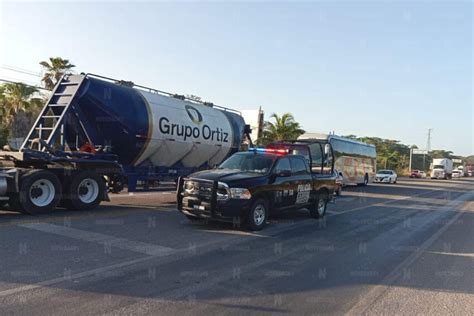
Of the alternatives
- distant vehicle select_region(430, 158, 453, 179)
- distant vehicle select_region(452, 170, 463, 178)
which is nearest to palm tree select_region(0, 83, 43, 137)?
distant vehicle select_region(430, 158, 453, 179)

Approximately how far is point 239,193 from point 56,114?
6357 millimetres

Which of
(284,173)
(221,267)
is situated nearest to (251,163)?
(284,173)

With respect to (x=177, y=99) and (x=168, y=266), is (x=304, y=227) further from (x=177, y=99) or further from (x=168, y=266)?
(x=177, y=99)

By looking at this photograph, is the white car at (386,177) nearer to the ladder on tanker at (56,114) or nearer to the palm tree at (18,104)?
the palm tree at (18,104)

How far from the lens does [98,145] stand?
44.5ft

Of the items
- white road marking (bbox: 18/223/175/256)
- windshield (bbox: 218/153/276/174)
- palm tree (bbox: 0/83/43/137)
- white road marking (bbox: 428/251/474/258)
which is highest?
palm tree (bbox: 0/83/43/137)

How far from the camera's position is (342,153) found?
30188mm

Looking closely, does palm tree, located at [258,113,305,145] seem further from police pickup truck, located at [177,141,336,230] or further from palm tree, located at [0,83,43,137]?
police pickup truck, located at [177,141,336,230]

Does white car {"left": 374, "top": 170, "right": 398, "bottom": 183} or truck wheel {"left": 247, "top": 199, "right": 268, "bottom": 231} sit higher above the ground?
white car {"left": 374, "top": 170, "right": 398, "bottom": 183}

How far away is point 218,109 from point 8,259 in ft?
40.6

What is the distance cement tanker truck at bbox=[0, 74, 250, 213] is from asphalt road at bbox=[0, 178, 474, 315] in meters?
0.81

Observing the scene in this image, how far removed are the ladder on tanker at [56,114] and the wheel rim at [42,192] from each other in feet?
4.92

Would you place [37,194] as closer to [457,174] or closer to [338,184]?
[338,184]

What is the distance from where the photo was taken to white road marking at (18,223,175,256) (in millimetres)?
7883
